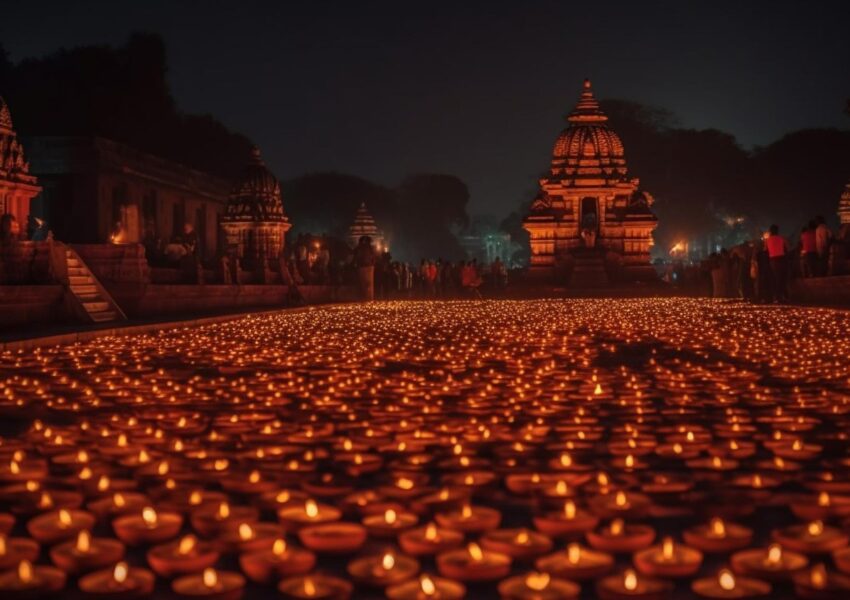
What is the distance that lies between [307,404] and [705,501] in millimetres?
3879

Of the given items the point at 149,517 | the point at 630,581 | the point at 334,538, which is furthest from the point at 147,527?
the point at 630,581

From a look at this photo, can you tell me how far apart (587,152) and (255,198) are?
2499 cm

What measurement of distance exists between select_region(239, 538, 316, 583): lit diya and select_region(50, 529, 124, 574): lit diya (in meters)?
0.39

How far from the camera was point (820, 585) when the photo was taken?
3.23 m

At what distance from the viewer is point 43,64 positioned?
60312 mm

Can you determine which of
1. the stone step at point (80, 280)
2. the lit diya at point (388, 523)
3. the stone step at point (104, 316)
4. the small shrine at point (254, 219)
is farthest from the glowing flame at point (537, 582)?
the small shrine at point (254, 219)

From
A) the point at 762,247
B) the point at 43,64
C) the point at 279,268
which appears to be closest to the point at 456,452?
the point at 762,247

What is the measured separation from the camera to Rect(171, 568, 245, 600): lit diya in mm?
3209

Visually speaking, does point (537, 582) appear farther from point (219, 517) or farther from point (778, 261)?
point (778, 261)

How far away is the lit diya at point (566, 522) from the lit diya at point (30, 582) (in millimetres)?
1587

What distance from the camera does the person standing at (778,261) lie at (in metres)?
26.9

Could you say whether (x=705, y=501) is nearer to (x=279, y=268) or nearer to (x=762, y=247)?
(x=762, y=247)

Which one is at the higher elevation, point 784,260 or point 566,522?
point 784,260

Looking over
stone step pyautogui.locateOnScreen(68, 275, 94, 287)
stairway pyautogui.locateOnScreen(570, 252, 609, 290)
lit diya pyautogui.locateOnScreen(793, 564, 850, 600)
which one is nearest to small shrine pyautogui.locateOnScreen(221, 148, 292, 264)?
stairway pyautogui.locateOnScreen(570, 252, 609, 290)
